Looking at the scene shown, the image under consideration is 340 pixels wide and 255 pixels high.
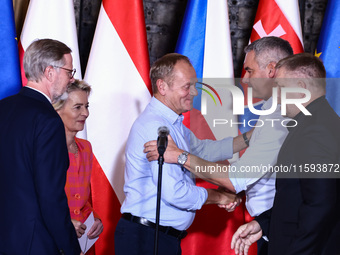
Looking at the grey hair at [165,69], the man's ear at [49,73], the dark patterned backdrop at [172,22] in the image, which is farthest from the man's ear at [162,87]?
the dark patterned backdrop at [172,22]

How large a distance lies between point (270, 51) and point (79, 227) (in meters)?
1.51

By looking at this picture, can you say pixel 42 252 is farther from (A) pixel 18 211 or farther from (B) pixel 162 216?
(B) pixel 162 216

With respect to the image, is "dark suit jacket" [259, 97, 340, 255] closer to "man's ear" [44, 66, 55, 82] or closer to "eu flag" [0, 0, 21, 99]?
"man's ear" [44, 66, 55, 82]

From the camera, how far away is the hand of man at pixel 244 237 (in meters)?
2.53

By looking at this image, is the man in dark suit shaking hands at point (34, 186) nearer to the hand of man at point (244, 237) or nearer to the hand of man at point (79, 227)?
the hand of man at point (79, 227)

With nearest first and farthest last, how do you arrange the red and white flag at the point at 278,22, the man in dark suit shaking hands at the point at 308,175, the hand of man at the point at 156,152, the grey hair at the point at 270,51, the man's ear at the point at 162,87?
the man in dark suit shaking hands at the point at 308,175
the hand of man at the point at 156,152
the man's ear at the point at 162,87
the grey hair at the point at 270,51
the red and white flag at the point at 278,22

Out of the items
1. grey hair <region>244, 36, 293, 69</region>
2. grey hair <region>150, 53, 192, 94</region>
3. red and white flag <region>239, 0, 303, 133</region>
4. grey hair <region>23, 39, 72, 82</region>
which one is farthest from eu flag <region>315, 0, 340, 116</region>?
grey hair <region>23, 39, 72, 82</region>

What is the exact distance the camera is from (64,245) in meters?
2.08

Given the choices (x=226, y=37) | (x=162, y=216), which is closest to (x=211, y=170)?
(x=162, y=216)

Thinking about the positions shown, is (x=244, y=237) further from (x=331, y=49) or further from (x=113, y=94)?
(x=331, y=49)

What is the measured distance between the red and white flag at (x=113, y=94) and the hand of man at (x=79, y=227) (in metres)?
0.70

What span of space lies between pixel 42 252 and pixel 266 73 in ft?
5.29

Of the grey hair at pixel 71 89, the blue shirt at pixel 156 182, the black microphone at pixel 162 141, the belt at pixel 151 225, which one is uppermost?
the grey hair at pixel 71 89

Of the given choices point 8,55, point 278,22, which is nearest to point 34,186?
point 8,55
